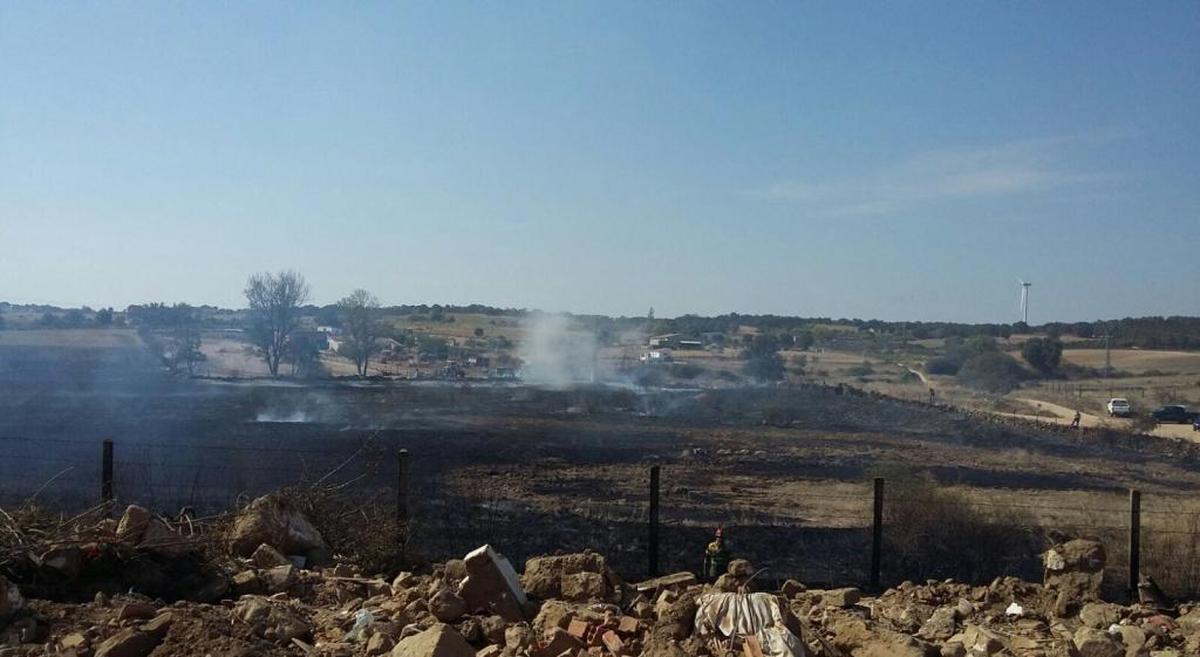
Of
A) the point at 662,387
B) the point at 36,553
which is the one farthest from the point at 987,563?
the point at 662,387

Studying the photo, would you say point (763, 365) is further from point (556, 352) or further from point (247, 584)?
point (247, 584)

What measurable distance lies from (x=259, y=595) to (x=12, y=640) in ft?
5.85

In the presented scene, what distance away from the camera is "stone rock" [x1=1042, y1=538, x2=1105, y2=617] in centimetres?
853

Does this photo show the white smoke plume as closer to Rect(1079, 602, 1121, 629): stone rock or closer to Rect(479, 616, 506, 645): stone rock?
Rect(1079, 602, 1121, 629): stone rock

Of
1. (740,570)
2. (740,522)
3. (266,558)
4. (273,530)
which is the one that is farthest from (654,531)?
(740,522)

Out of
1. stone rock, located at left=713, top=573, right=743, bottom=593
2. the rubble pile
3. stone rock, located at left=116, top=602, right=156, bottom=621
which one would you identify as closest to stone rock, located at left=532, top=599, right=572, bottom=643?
the rubble pile

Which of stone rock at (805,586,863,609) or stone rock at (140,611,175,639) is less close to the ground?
stone rock at (140,611,175,639)

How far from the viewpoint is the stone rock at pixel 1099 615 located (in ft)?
24.8

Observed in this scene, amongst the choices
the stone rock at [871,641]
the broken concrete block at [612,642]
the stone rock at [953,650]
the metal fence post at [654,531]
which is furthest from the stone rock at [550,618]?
the metal fence post at [654,531]

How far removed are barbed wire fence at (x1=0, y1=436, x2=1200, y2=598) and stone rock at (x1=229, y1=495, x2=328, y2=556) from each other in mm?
981

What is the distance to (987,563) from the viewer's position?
12688 mm

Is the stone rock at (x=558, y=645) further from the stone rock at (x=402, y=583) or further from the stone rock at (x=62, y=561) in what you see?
the stone rock at (x=62, y=561)

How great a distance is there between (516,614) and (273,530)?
3.08m

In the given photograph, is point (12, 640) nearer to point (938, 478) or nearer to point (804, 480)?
point (804, 480)
